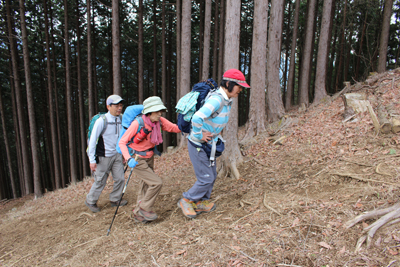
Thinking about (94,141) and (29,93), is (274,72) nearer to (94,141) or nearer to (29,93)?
(94,141)

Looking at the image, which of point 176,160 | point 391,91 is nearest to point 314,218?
point 391,91

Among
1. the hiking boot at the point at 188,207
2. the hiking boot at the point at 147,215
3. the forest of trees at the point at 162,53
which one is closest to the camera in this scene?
the hiking boot at the point at 188,207

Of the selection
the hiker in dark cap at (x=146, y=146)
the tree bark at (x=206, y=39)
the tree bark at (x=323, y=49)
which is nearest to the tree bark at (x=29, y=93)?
the tree bark at (x=206, y=39)

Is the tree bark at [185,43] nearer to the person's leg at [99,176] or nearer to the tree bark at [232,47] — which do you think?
the tree bark at [232,47]

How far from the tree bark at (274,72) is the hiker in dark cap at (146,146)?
562 cm

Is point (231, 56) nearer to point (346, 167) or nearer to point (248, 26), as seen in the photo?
point (346, 167)

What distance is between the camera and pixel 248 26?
72.4ft

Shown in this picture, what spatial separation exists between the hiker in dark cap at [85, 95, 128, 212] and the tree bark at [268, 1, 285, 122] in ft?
19.1

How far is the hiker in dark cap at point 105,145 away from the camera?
195 inches

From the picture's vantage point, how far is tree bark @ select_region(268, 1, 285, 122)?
8836 millimetres

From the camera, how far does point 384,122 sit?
4.80m

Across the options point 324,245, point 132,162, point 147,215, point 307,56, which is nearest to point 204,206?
point 147,215

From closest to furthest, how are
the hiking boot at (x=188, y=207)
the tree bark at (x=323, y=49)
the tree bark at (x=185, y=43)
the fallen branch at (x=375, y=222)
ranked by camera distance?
the fallen branch at (x=375, y=222), the hiking boot at (x=188, y=207), the tree bark at (x=185, y=43), the tree bark at (x=323, y=49)

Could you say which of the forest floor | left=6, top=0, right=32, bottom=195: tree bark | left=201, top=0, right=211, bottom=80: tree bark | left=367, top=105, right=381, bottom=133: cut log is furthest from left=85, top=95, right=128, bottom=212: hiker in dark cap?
left=6, top=0, right=32, bottom=195: tree bark
